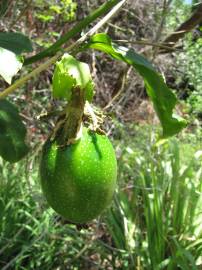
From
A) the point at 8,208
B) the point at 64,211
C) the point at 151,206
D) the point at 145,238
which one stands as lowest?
the point at 145,238

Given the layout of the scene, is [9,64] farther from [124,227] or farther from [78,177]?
[124,227]

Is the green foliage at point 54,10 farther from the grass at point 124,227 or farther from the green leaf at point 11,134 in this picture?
the green leaf at point 11,134

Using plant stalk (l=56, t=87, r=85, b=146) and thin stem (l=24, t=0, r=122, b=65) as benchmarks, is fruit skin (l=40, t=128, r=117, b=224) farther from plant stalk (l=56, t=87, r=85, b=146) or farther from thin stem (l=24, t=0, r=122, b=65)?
thin stem (l=24, t=0, r=122, b=65)

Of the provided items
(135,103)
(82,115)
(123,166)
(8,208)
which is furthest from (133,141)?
(82,115)

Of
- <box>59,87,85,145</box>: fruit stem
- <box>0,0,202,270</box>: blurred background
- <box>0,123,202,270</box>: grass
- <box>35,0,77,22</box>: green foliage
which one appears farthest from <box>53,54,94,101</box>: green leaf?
<box>35,0,77,22</box>: green foliage

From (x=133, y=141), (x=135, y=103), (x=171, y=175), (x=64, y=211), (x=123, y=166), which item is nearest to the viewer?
(x=64, y=211)

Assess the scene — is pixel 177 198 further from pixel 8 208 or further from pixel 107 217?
pixel 8 208

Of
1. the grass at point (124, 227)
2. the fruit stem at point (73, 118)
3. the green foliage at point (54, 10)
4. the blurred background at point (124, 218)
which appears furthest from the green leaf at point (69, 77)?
the green foliage at point (54, 10)
